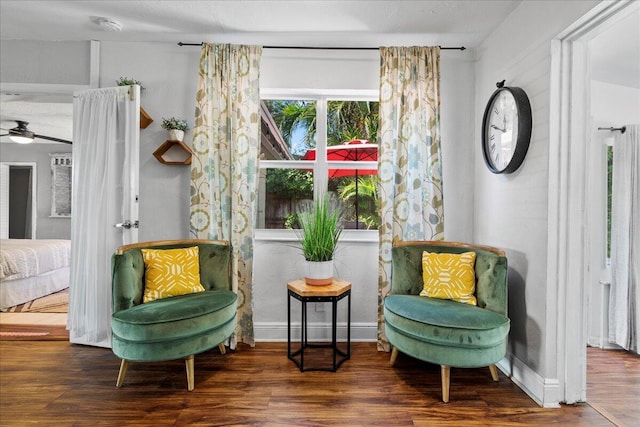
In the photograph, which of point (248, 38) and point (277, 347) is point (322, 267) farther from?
point (248, 38)

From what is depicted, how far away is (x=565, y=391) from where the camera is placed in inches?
73.4

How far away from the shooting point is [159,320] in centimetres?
185

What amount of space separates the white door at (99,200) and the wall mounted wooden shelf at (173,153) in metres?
0.18

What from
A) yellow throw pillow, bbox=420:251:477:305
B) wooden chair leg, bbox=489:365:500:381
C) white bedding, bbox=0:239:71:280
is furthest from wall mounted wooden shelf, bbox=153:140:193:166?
wooden chair leg, bbox=489:365:500:381

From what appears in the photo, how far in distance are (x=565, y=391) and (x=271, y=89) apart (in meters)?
2.91

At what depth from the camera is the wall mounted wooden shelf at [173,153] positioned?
103 inches

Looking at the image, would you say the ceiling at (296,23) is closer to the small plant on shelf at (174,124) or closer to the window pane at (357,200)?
the small plant on shelf at (174,124)

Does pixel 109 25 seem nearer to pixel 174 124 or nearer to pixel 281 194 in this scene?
pixel 174 124

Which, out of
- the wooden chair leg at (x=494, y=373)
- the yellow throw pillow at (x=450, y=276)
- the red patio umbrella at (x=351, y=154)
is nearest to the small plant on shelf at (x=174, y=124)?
the red patio umbrella at (x=351, y=154)

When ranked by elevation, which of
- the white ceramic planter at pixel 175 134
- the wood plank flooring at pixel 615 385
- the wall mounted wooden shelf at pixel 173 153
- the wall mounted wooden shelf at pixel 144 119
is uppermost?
the wall mounted wooden shelf at pixel 144 119

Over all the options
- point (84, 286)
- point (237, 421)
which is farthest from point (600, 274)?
point (84, 286)

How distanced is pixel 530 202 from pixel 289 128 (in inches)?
76.1

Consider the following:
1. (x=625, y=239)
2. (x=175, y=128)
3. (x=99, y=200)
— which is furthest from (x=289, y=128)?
(x=625, y=239)

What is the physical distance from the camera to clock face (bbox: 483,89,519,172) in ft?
7.11
